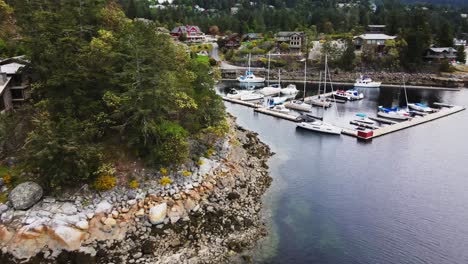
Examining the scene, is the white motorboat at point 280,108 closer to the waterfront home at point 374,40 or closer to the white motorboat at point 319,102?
the white motorboat at point 319,102

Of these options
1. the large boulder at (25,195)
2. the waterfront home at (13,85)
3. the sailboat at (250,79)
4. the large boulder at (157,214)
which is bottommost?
the large boulder at (157,214)

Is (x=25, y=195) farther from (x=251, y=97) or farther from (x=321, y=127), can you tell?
(x=251, y=97)

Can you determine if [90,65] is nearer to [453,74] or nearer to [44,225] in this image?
[44,225]

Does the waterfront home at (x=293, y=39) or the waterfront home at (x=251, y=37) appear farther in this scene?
the waterfront home at (x=251, y=37)

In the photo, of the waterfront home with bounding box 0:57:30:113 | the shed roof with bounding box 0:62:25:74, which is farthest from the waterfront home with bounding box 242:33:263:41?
the waterfront home with bounding box 0:57:30:113

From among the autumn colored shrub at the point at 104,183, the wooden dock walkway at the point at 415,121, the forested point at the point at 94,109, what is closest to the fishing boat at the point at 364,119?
the wooden dock walkway at the point at 415,121
